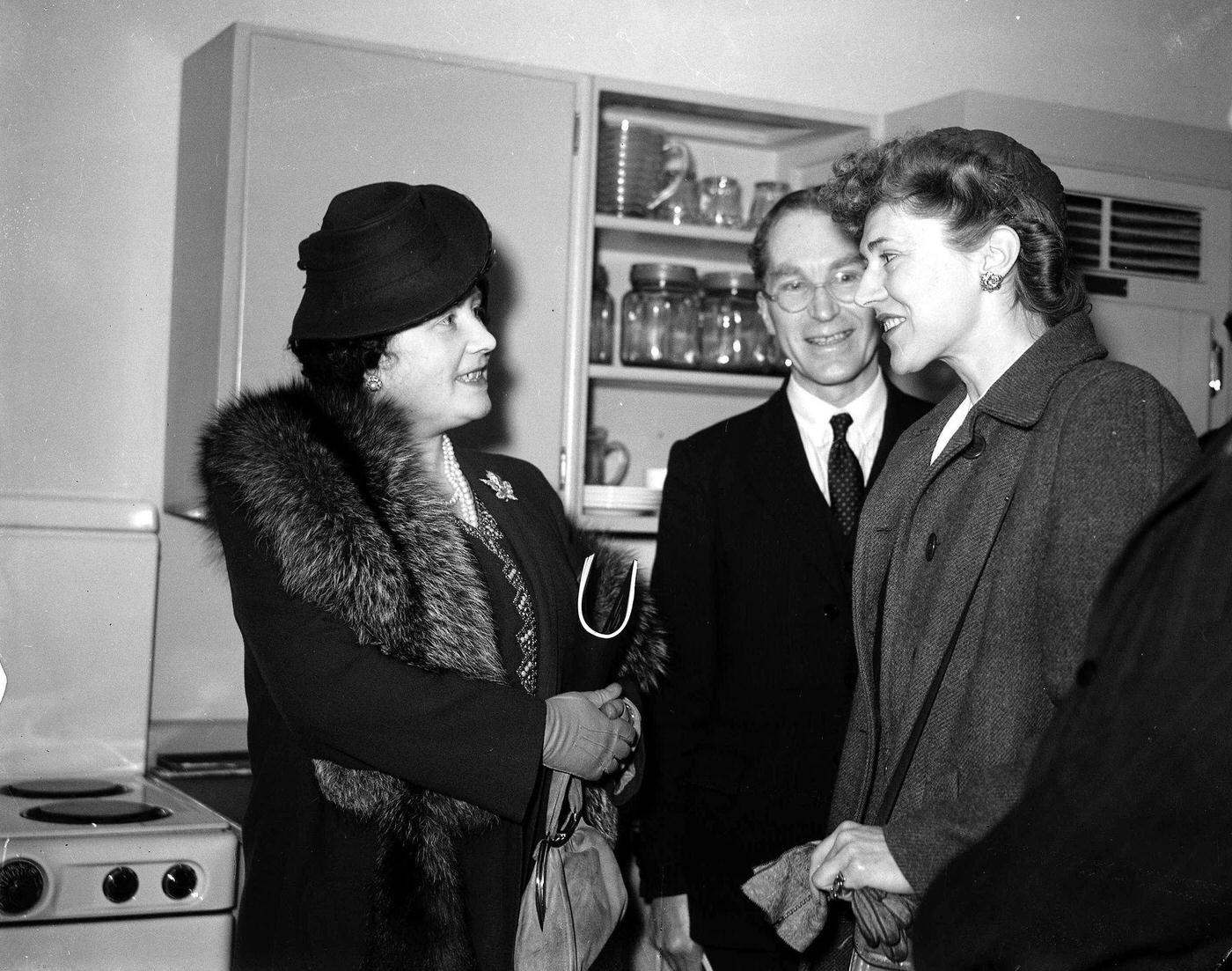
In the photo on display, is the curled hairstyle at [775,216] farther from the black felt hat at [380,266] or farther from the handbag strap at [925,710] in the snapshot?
the handbag strap at [925,710]

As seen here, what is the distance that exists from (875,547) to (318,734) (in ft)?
2.25

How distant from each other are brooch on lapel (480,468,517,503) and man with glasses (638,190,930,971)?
315mm

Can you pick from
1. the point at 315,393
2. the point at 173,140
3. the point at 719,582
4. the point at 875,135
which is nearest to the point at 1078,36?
the point at 875,135

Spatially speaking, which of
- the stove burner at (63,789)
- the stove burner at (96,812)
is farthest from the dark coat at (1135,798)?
the stove burner at (63,789)

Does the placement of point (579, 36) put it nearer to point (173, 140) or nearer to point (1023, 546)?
point (173, 140)

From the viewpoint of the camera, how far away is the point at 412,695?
1407 mm

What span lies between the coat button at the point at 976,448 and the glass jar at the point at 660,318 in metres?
1.25

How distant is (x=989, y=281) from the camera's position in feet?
4.36

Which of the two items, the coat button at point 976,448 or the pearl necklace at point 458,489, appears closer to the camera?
A: the coat button at point 976,448

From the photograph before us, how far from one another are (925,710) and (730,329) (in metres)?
1.40

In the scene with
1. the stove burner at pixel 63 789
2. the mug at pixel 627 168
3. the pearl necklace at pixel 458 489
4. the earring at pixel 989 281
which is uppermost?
the mug at pixel 627 168

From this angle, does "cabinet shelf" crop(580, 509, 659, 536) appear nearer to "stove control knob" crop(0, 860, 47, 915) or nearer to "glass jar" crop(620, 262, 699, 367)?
"glass jar" crop(620, 262, 699, 367)

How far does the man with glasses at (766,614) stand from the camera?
182 cm

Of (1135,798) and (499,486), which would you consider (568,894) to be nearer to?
(499,486)
